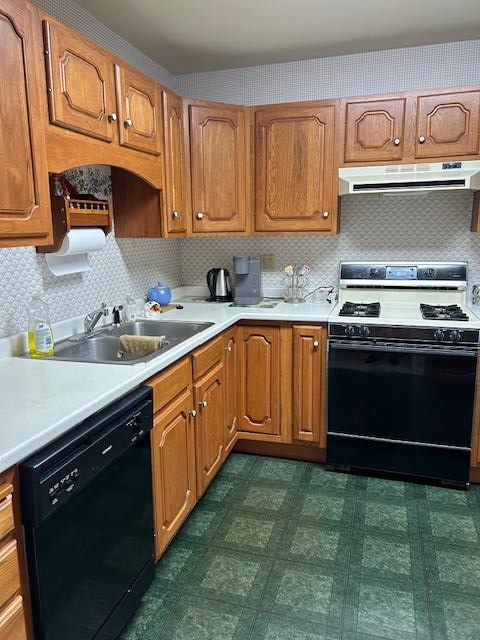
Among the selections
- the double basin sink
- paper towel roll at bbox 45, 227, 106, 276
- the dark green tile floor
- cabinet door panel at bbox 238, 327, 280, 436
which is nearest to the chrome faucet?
the double basin sink

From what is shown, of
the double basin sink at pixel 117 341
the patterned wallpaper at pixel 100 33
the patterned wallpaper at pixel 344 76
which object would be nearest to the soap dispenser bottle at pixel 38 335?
the double basin sink at pixel 117 341

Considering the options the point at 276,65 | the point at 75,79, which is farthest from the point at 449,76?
the point at 75,79

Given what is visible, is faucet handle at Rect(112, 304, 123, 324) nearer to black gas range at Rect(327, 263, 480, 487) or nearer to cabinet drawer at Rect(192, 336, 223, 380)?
cabinet drawer at Rect(192, 336, 223, 380)

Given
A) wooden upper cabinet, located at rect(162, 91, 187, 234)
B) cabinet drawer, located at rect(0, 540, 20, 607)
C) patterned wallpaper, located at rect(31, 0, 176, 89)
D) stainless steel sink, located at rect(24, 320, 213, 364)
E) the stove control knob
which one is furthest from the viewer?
wooden upper cabinet, located at rect(162, 91, 187, 234)

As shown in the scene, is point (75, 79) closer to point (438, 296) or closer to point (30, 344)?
point (30, 344)

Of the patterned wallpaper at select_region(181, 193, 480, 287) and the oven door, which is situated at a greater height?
the patterned wallpaper at select_region(181, 193, 480, 287)

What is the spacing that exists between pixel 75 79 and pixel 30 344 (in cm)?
103

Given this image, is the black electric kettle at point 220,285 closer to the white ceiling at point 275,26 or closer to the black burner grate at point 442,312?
the black burner grate at point 442,312

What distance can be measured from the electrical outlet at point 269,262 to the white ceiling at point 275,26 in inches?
48.3

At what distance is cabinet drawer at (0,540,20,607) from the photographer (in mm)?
1111

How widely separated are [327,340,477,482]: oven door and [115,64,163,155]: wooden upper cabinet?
4.64 ft

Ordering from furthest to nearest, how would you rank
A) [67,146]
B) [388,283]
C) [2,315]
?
[388,283]
[2,315]
[67,146]

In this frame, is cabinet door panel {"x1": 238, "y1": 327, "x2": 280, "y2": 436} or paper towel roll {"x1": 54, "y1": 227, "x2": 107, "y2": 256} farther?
cabinet door panel {"x1": 238, "y1": 327, "x2": 280, "y2": 436}

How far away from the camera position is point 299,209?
2.89 m
